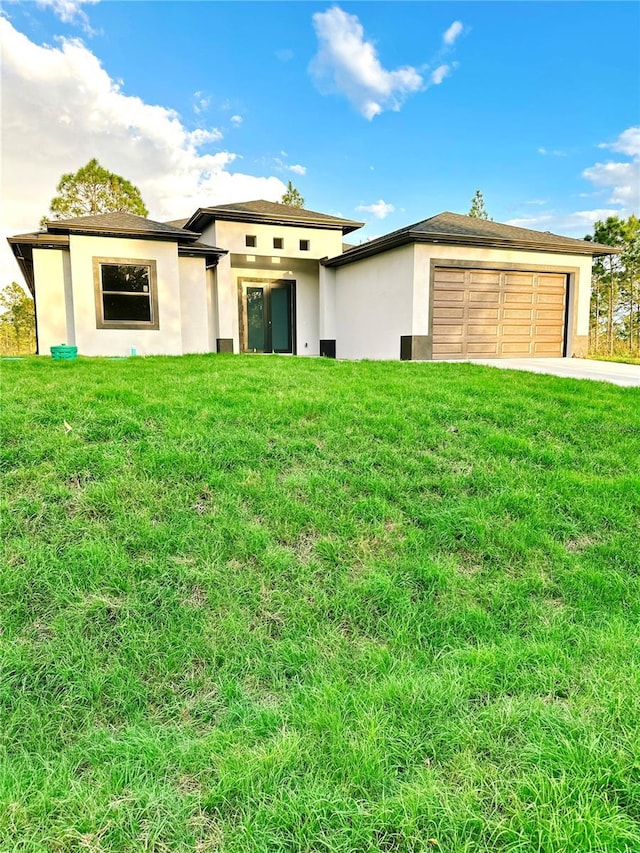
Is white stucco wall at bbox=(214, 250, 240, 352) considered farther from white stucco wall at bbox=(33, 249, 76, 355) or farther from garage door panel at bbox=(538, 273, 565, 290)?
garage door panel at bbox=(538, 273, 565, 290)

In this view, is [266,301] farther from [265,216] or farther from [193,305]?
[193,305]

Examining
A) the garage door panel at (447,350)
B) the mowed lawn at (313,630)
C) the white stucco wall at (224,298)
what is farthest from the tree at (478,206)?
the mowed lawn at (313,630)

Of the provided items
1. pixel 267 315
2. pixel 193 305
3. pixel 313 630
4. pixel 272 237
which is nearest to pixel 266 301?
pixel 267 315

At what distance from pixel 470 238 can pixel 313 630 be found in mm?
10839

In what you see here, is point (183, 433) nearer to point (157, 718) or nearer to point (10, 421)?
point (10, 421)

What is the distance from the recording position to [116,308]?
39.5ft

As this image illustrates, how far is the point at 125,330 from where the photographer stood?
1210cm

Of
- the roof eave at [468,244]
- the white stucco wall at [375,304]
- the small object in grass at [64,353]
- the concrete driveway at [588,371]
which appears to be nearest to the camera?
the concrete driveway at [588,371]

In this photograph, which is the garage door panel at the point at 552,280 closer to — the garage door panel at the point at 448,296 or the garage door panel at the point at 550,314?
the garage door panel at the point at 550,314

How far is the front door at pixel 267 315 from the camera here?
16125 millimetres

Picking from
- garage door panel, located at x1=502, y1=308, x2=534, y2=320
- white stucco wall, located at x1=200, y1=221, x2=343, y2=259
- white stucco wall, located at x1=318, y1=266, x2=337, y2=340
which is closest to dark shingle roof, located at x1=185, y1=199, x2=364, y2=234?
white stucco wall, located at x1=200, y1=221, x2=343, y2=259

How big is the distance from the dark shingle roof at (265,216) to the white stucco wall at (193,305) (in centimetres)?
173

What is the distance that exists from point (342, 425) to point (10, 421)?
3.00m

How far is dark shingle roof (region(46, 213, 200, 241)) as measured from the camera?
1135 centimetres
